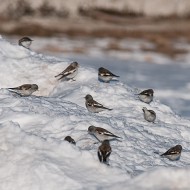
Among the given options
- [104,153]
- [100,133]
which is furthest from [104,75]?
[104,153]

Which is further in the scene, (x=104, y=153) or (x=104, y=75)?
(x=104, y=75)

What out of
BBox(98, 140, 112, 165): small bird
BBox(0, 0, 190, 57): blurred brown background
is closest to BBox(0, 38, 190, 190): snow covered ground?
BBox(98, 140, 112, 165): small bird

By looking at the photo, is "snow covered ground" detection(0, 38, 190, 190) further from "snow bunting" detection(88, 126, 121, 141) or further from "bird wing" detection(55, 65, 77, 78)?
"bird wing" detection(55, 65, 77, 78)

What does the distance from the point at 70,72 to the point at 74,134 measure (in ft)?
8.58

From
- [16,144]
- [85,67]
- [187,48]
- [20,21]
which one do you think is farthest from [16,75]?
[20,21]

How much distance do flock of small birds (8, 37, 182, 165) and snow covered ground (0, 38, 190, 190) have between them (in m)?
0.09

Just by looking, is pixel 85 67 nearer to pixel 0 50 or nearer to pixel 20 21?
pixel 0 50

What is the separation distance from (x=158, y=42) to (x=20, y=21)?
284 inches

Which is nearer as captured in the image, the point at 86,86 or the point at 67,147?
the point at 67,147

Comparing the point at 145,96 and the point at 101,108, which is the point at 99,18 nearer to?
the point at 145,96

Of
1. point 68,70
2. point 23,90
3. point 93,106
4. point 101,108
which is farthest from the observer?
point 68,70

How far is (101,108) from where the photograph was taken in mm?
9766

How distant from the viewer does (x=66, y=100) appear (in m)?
10.1

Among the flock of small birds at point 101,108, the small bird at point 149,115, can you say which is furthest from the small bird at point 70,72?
the small bird at point 149,115
